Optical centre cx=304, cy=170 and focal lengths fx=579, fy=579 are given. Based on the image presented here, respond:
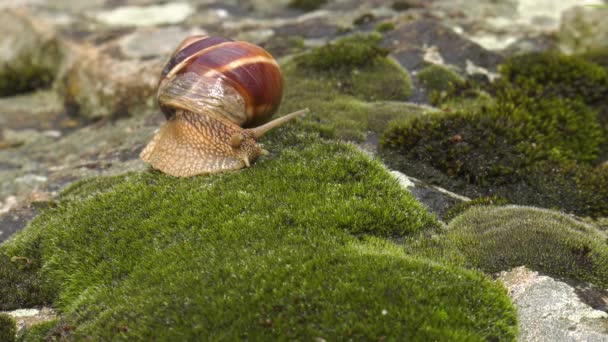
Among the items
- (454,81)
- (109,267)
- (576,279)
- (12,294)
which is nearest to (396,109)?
(454,81)

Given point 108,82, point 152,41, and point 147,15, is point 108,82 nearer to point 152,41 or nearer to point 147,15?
point 152,41

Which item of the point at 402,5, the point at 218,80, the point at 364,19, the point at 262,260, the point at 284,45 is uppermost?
the point at 218,80

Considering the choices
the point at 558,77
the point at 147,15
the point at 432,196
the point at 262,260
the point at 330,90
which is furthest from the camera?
the point at 147,15

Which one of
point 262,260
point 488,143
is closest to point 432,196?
point 488,143

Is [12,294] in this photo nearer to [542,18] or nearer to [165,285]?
[165,285]

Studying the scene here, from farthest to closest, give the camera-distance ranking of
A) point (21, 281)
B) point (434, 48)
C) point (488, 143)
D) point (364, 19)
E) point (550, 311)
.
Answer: point (364, 19) < point (434, 48) < point (488, 143) < point (21, 281) < point (550, 311)
